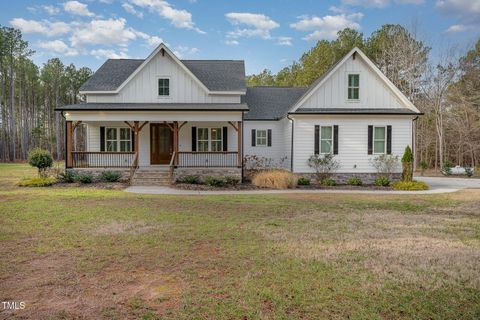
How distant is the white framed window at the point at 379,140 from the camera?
18156 mm

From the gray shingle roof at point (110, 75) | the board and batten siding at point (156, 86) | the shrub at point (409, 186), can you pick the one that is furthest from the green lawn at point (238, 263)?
the gray shingle roof at point (110, 75)

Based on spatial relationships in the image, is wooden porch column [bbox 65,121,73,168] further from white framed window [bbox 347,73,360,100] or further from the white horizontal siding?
white framed window [bbox 347,73,360,100]

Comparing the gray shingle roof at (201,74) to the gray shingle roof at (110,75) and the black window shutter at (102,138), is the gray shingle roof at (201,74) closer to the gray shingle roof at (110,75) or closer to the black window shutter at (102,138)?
the gray shingle roof at (110,75)

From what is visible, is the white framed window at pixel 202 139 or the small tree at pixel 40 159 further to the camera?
the white framed window at pixel 202 139

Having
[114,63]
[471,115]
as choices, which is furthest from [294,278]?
[471,115]

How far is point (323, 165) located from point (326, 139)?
1464 mm

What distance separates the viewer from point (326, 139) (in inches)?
717

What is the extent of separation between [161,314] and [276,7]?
22098 millimetres

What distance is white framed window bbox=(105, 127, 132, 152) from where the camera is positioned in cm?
1992

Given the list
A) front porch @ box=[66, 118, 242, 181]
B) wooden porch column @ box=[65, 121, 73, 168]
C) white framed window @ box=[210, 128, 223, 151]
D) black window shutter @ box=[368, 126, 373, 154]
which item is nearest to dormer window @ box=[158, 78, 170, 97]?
front porch @ box=[66, 118, 242, 181]

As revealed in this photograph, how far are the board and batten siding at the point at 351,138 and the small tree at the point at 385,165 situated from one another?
21cm

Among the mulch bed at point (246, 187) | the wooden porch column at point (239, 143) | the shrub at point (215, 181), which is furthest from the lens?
the wooden porch column at point (239, 143)

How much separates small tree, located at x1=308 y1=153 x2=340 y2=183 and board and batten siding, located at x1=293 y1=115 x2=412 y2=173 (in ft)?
0.79

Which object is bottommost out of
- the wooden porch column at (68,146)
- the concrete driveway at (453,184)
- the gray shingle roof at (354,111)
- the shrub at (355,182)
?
the concrete driveway at (453,184)
